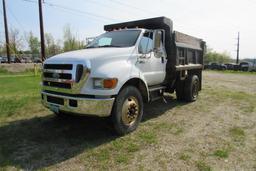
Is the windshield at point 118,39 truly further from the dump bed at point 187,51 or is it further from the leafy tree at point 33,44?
the leafy tree at point 33,44

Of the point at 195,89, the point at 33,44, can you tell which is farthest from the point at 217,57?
the point at 195,89

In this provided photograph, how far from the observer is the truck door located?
5.34 metres

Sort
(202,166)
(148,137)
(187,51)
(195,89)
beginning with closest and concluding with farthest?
(202,166)
(148,137)
(187,51)
(195,89)

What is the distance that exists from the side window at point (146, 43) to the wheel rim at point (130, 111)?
120 centimetres

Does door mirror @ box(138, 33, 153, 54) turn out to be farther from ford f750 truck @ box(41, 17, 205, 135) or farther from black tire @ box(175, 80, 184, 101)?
black tire @ box(175, 80, 184, 101)

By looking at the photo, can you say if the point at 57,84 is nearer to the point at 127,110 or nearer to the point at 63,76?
the point at 63,76

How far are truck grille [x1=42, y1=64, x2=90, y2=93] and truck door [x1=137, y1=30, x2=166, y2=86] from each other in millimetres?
1503

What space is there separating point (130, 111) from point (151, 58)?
60.8 inches

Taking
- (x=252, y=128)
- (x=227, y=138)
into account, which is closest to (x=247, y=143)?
(x=227, y=138)

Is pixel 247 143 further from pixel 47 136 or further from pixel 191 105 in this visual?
pixel 47 136

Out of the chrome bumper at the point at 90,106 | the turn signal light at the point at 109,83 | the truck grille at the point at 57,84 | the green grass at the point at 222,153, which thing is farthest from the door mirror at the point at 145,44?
the green grass at the point at 222,153

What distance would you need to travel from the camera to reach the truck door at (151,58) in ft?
17.5

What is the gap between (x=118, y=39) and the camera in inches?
223

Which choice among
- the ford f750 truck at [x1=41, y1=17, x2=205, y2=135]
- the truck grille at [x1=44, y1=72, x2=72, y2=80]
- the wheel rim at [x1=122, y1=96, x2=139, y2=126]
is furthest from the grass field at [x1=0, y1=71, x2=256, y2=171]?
the truck grille at [x1=44, y1=72, x2=72, y2=80]
